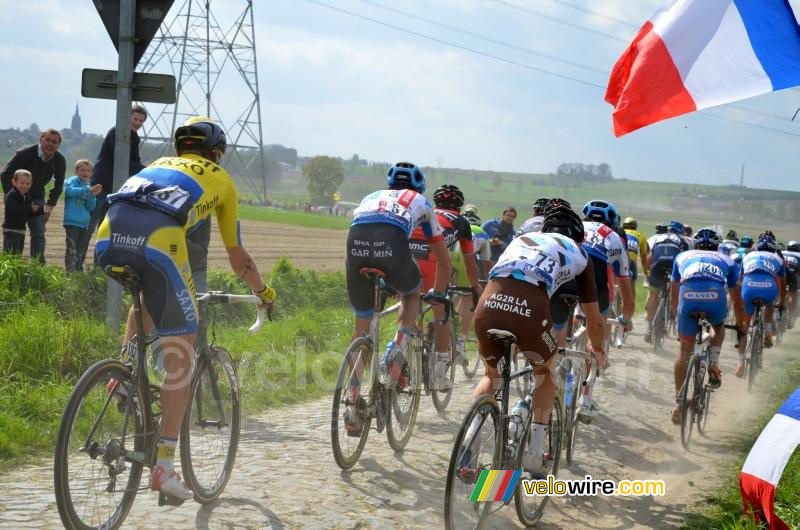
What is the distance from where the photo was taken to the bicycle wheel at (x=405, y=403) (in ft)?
24.0

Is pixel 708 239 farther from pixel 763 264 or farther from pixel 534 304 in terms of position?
pixel 534 304

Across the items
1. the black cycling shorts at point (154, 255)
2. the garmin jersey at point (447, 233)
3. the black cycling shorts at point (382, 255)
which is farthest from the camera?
the garmin jersey at point (447, 233)

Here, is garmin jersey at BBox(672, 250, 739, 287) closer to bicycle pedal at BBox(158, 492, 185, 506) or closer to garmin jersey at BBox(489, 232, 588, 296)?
garmin jersey at BBox(489, 232, 588, 296)

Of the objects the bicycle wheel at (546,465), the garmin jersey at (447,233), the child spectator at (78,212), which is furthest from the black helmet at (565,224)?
the child spectator at (78,212)

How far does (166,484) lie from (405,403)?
290 centimetres

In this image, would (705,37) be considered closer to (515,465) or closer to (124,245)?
(515,465)

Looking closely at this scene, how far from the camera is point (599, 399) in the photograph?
11148 millimetres

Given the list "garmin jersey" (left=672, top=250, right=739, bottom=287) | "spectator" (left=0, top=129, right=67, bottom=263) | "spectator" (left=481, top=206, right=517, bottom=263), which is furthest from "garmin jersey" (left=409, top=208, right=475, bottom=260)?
"spectator" (left=481, top=206, right=517, bottom=263)

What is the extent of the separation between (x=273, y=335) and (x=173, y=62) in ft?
168

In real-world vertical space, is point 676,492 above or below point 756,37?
below

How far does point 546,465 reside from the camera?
20.5ft

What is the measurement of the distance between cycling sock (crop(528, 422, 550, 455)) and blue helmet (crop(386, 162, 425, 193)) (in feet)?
7.96

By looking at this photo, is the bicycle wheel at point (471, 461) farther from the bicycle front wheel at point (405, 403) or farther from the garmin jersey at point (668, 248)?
the garmin jersey at point (668, 248)

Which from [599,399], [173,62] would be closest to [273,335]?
[599,399]
